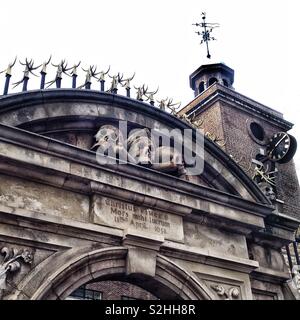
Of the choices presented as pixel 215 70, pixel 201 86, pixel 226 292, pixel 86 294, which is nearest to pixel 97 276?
pixel 226 292

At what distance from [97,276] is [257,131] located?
18672 millimetres

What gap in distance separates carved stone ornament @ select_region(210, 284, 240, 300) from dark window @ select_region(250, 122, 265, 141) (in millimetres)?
16266

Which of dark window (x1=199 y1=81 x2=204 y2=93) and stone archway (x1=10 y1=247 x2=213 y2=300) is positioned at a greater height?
dark window (x1=199 y1=81 x2=204 y2=93)

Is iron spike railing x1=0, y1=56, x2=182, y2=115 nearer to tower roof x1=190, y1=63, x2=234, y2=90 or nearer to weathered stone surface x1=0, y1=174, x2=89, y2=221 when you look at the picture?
weathered stone surface x1=0, y1=174, x2=89, y2=221

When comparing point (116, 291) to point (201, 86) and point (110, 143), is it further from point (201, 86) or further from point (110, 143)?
point (201, 86)

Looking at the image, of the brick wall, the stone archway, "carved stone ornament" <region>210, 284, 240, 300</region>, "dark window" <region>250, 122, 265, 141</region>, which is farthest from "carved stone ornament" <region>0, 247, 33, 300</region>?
"dark window" <region>250, 122, 265, 141</region>

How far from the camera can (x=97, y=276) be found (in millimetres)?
8258

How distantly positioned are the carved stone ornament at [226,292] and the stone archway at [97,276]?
0.28 m

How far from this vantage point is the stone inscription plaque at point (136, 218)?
8625mm

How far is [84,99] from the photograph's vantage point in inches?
360

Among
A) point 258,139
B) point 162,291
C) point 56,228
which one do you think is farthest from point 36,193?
point 258,139

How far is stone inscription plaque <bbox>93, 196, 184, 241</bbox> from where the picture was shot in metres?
8.62

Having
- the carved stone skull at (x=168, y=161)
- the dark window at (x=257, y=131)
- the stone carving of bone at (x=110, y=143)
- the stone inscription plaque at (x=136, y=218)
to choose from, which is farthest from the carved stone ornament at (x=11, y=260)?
the dark window at (x=257, y=131)

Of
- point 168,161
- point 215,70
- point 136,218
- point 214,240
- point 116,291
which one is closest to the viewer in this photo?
point 136,218
